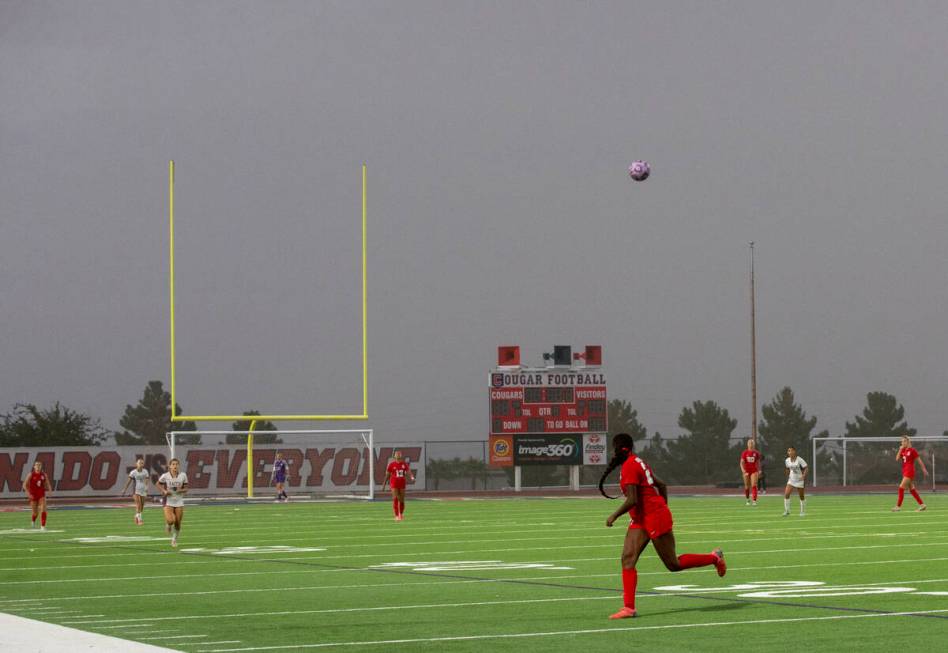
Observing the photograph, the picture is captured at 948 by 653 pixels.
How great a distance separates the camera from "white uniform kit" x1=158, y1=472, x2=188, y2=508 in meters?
24.2

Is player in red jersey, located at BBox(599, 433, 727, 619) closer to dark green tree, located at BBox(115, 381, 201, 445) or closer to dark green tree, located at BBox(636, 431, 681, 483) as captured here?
dark green tree, located at BBox(636, 431, 681, 483)

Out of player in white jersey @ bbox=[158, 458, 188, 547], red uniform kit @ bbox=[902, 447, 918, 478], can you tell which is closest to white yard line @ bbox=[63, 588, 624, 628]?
player in white jersey @ bbox=[158, 458, 188, 547]

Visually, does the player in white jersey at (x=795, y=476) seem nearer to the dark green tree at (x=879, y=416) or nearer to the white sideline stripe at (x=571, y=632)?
the white sideline stripe at (x=571, y=632)

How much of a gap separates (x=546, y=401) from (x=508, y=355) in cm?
218

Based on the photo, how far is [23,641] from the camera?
11.6m

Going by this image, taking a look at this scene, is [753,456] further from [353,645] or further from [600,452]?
[353,645]

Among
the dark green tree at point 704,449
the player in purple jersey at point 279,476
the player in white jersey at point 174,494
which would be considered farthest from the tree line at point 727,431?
the player in white jersey at point 174,494

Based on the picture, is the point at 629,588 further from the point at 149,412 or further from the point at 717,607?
the point at 149,412

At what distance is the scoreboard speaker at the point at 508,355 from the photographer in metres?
58.1

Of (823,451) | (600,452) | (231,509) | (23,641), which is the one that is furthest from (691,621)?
(823,451)

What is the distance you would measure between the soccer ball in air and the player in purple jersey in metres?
21.5

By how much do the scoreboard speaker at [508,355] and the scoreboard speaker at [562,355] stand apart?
1.35 meters

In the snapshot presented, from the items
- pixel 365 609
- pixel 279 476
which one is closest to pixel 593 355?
pixel 279 476

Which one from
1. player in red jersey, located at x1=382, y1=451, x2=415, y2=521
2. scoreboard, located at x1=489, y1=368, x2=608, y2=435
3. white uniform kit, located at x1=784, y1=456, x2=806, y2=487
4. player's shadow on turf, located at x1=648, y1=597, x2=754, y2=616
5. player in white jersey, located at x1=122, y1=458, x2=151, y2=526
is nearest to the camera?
player's shadow on turf, located at x1=648, y1=597, x2=754, y2=616
